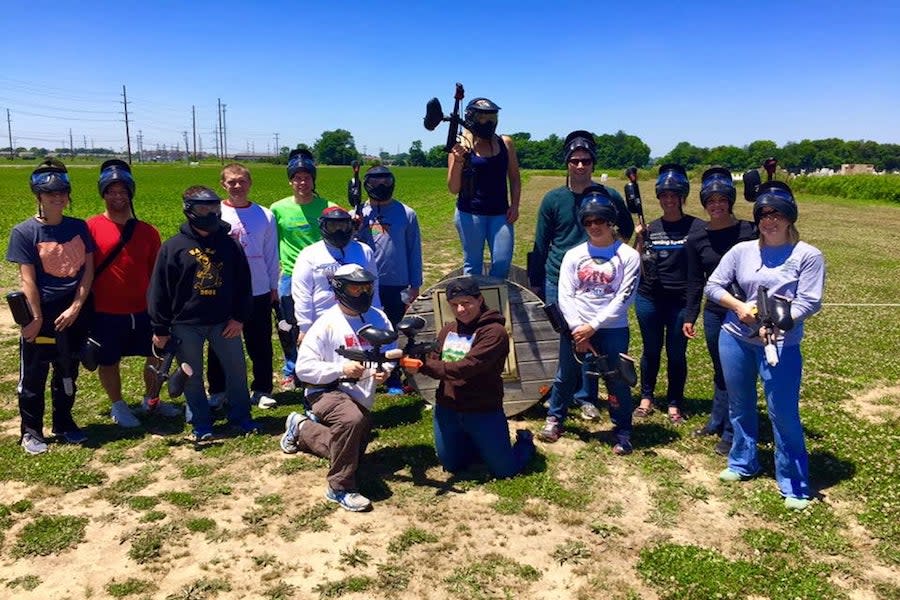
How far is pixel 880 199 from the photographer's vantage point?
158 ft

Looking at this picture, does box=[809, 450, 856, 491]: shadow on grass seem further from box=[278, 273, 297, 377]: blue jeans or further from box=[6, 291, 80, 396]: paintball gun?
box=[6, 291, 80, 396]: paintball gun

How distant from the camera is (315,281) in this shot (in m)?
6.42

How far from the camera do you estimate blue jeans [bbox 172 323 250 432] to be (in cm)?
648

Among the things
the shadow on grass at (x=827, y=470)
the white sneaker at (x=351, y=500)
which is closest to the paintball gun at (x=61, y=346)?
the white sneaker at (x=351, y=500)

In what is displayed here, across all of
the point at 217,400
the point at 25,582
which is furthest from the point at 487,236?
the point at 25,582

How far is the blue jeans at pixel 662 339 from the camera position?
6.89 meters

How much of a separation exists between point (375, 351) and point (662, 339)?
3.66 m

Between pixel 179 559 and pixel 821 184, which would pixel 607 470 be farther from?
pixel 821 184

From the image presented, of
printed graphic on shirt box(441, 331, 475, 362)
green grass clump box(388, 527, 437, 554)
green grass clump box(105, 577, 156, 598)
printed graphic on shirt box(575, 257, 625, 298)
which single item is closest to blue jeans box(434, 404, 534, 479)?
printed graphic on shirt box(441, 331, 475, 362)

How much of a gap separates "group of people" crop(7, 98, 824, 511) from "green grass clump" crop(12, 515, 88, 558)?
1.63m

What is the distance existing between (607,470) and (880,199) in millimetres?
53562

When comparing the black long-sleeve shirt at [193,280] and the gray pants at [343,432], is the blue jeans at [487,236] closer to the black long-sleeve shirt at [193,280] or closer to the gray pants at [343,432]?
the gray pants at [343,432]

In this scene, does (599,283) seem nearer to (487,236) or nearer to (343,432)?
(487,236)

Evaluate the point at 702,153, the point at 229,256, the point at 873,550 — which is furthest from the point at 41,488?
the point at 702,153
